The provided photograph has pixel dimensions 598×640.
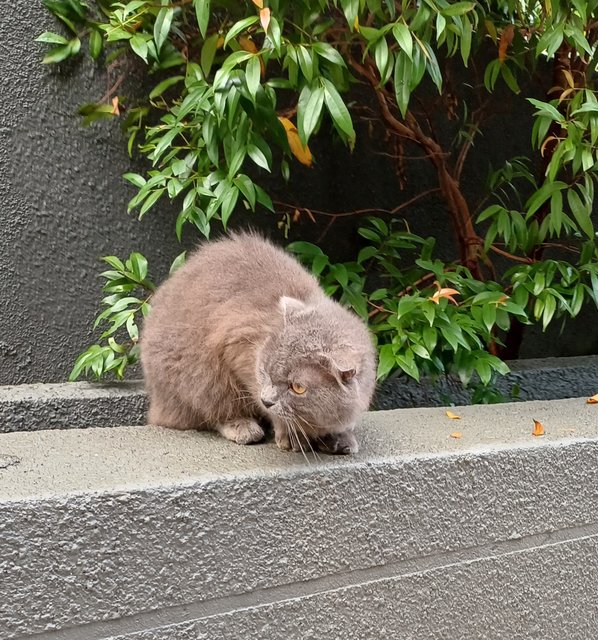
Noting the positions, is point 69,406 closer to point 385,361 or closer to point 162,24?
point 385,361

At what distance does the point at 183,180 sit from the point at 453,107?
1.36 metres

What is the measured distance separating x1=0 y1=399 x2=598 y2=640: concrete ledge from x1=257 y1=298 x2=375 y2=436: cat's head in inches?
4.3

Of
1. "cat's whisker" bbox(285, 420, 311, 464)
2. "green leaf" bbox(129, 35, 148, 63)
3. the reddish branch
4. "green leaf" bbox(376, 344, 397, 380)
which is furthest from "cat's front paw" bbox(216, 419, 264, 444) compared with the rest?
the reddish branch

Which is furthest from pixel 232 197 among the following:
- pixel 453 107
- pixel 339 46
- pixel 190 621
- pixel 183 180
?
pixel 453 107

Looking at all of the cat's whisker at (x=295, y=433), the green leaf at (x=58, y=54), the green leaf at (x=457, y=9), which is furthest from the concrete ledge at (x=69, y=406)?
the green leaf at (x=457, y=9)

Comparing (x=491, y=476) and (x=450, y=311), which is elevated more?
(x=450, y=311)

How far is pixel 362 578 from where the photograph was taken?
4.37 feet

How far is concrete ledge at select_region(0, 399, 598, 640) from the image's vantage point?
1056mm

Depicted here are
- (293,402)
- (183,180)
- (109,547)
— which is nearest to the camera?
(109,547)

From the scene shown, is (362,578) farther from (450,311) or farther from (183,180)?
(183,180)

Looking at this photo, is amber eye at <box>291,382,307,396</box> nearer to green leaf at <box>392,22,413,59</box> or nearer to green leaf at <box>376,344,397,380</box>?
green leaf at <box>376,344,397,380</box>

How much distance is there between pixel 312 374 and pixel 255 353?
180mm

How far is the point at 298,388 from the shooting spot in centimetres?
124

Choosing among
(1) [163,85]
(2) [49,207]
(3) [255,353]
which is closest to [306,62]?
(1) [163,85]
